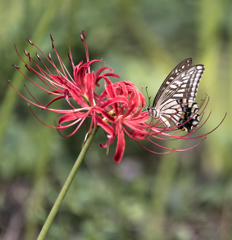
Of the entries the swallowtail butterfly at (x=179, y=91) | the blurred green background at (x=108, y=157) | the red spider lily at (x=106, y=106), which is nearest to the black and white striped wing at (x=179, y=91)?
the swallowtail butterfly at (x=179, y=91)

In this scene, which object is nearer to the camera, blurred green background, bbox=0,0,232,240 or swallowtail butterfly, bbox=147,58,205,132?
swallowtail butterfly, bbox=147,58,205,132

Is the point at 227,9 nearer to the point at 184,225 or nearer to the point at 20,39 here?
the point at 20,39

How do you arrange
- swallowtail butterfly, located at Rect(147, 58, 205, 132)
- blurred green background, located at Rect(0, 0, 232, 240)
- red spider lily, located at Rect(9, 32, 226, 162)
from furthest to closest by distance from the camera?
1. blurred green background, located at Rect(0, 0, 232, 240)
2. swallowtail butterfly, located at Rect(147, 58, 205, 132)
3. red spider lily, located at Rect(9, 32, 226, 162)

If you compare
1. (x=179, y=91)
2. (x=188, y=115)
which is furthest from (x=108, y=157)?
(x=188, y=115)

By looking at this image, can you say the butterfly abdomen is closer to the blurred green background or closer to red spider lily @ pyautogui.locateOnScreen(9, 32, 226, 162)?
red spider lily @ pyautogui.locateOnScreen(9, 32, 226, 162)

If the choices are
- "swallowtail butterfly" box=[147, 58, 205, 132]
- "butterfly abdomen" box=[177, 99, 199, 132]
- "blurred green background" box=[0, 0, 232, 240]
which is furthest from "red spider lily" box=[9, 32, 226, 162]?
"blurred green background" box=[0, 0, 232, 240]

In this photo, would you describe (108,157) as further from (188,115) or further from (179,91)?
(188,115)

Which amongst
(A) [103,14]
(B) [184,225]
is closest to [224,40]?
(A) [103,14]

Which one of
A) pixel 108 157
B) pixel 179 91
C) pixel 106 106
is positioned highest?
pixel 179 91

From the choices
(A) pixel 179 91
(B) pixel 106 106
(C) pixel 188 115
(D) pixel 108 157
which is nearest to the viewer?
(B) pixel 106 106
